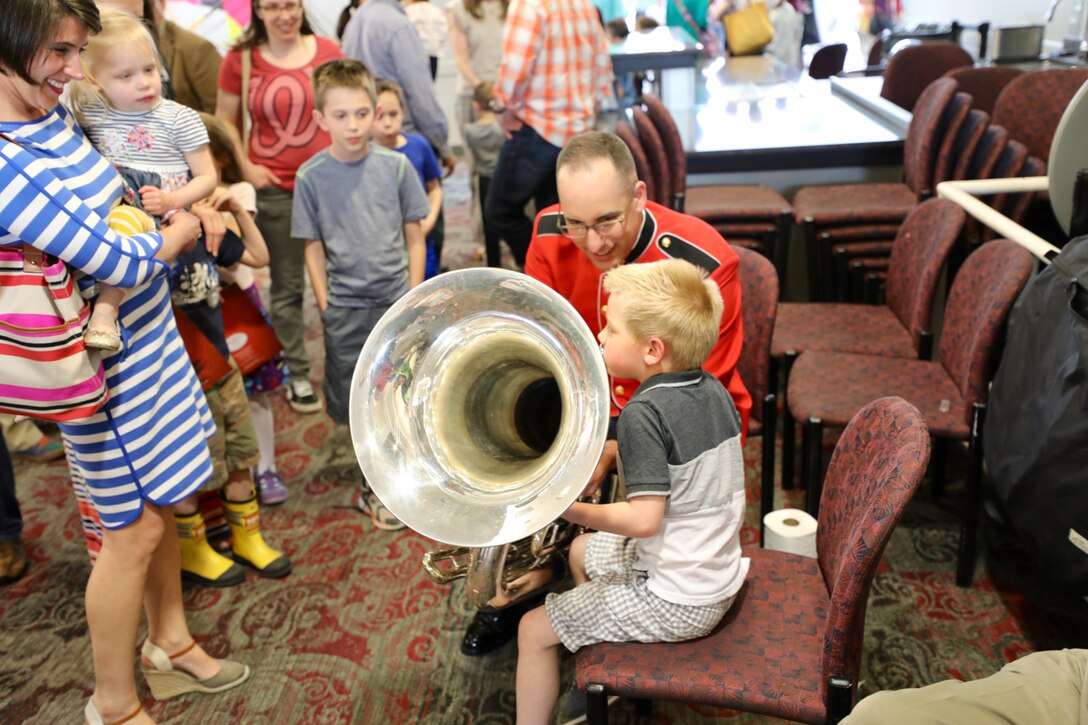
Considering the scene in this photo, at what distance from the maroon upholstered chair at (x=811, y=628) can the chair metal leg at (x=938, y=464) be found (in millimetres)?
1294

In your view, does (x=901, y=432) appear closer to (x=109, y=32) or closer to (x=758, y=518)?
(x=758, y=518)

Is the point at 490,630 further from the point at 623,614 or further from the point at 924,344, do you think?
the point at 924,344

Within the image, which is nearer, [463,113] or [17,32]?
[17,32]

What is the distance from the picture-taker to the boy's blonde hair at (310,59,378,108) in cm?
268

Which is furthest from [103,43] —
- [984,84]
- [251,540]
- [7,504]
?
[984,84]

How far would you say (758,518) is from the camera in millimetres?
2932

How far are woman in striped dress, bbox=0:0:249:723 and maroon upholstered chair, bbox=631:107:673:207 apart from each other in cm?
201

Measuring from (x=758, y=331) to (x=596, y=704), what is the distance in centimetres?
117

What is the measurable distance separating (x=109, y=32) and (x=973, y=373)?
2184mm

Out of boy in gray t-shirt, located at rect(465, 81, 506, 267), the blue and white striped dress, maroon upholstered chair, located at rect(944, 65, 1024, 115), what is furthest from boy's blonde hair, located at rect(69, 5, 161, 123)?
maroon upholstered chair, located at rect(944, 65, 1024, 115)

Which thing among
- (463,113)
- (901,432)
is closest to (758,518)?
(901,432)

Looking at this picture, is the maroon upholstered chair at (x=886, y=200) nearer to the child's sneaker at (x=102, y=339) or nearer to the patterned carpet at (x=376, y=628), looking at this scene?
the patterned carpet at (x=376, y=628)

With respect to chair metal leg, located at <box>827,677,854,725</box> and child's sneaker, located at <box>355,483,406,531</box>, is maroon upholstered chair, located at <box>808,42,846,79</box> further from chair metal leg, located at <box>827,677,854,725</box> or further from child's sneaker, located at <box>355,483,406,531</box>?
chair metal leg, located at <box>827,677,854,725</box>

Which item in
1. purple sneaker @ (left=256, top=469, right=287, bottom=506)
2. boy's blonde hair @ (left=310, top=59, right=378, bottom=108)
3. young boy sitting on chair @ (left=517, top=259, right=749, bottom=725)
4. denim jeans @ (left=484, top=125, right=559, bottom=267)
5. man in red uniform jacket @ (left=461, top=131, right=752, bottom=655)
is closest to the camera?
young boy sitting on chair @ (left=517, top=259, right=749, bottom=725)
